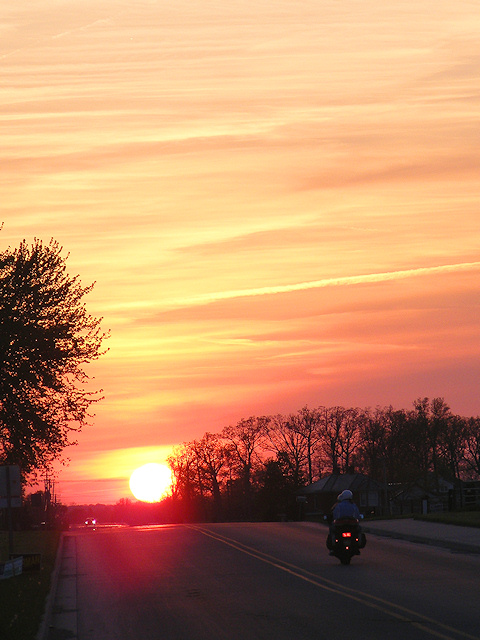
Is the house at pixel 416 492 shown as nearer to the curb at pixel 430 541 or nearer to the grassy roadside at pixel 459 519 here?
the grassy roadside at pixel 459 519

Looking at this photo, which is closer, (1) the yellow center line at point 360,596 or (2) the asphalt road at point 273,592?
(1) the yellow center line at point 360,596

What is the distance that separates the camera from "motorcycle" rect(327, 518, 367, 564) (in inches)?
911

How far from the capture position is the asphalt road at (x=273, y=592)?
13.7 meters

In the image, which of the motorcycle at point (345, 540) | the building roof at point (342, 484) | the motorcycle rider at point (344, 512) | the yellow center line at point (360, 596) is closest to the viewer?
the yellow center line at point (360, 596)

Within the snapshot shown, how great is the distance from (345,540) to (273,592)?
5674 millimetres

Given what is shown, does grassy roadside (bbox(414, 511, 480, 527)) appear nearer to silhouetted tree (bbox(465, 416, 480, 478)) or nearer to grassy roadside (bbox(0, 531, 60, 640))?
grassy roadside (bbox(0, 531, 60, 640))

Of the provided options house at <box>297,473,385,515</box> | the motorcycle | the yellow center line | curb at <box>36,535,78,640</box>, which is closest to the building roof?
house at <box>297,473,385,515</box>

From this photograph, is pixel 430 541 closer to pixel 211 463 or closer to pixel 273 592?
pixel 273 592

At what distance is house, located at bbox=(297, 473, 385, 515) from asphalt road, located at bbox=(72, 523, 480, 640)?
77158 mm

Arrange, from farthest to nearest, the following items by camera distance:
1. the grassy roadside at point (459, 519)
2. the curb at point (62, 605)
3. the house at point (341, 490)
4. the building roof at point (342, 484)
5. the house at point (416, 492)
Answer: the house at point (416, 492)
the building roof at point (342, 484)
the house at point (341, 490)
the grassy roadside at point (459, 519)
the curb at point (62, 605)

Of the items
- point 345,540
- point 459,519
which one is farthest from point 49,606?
point 459,519

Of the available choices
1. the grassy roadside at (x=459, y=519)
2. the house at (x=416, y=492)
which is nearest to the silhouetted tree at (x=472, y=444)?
the house at (x=416, y=492)

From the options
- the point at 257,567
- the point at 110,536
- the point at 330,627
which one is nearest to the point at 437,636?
the point at 330,627

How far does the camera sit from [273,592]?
59.3ft
